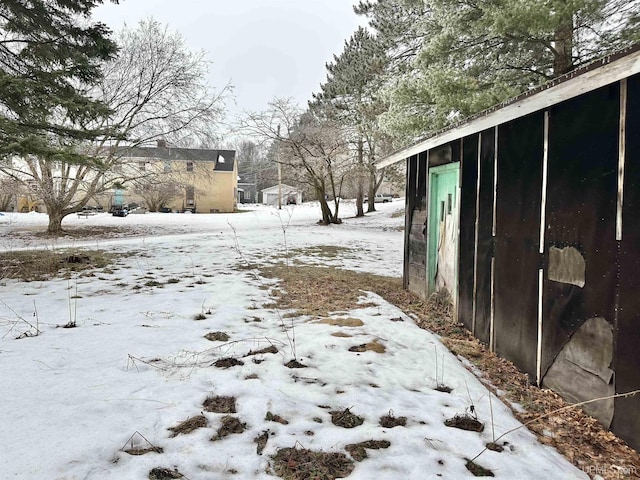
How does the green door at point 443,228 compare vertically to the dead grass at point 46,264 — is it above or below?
above

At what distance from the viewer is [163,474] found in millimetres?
1836

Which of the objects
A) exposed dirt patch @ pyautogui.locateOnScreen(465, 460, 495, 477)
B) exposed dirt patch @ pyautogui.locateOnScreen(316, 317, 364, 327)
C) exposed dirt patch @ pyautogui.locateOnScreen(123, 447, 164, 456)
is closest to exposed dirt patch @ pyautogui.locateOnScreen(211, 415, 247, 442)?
exposed dirt patch @ pyautogui.locateOnScreen(123, 447, 164, 456)

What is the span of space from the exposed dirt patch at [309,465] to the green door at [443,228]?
3327mm

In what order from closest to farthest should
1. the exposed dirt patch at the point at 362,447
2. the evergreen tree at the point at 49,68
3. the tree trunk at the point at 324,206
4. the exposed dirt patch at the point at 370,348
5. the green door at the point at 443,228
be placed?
the exposed dirt patch at the point at 362,447 < the exposed dirt patch at the point at 370,348 < the green door at the point at 443,228 < the evergreen tree at the point at 49,68 < the tree trunk at the point at 324,206

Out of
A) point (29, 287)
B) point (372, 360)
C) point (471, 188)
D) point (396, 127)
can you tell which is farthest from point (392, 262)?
point (29, 287)

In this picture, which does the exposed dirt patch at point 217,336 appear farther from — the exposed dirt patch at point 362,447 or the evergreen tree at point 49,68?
the evergreen tree at point 49,68

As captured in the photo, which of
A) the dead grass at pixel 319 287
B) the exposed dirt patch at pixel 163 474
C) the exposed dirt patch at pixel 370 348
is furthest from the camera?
the dead grass at pixel 319 287

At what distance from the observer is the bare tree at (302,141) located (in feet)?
61.6

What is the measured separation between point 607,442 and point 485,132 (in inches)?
120

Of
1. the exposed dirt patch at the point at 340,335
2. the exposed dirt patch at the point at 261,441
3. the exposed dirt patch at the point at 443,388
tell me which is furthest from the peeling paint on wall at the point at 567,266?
the exposed dirt patch at the point at 261,441

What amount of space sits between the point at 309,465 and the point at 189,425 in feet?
2.56

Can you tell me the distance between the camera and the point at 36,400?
7.86 ft

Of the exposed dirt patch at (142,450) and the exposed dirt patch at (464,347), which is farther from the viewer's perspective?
the exposed dirt patch at (464,347)

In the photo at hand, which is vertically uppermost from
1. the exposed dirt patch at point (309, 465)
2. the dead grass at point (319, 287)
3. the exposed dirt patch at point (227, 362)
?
the dead grass at point (319, 287)
